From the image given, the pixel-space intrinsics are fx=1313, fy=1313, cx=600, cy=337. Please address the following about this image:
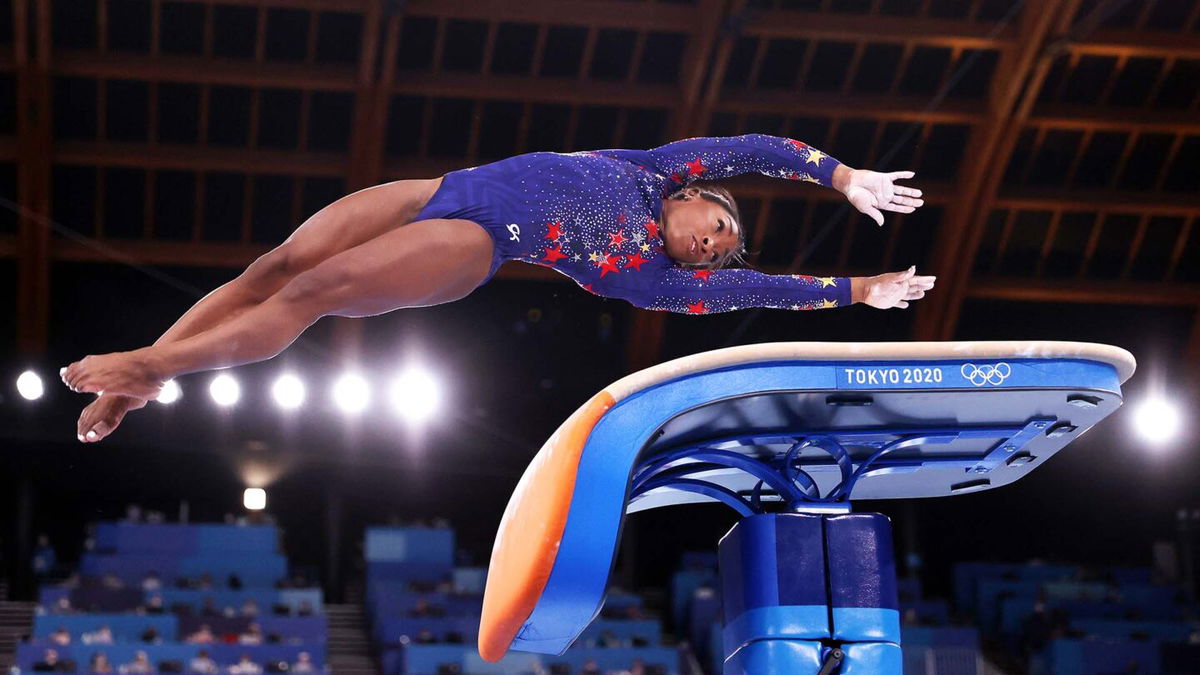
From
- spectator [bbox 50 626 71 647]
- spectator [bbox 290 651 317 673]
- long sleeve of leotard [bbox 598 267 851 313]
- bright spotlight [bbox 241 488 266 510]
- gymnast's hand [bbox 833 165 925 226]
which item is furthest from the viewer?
bright spotlight [bbox 241 488 266 510]

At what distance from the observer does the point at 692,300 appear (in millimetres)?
3344

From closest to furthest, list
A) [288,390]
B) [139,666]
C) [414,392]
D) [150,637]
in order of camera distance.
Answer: [139,666]
[150,637]
[288,390]
[414,392]

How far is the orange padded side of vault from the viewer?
2.53m

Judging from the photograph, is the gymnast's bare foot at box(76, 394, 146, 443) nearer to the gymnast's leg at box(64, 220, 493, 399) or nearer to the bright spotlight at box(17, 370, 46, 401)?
the gymnast's leg at box(64, 220, 493, 399)

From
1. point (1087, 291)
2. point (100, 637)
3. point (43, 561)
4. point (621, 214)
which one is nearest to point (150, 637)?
point (100, 637)

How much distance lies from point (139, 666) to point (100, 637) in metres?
0.73

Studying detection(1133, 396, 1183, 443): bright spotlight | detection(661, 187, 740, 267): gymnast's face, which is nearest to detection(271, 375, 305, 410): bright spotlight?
detection(1133, 396, 1183, 443): bright spotlight

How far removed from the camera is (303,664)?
10312mm

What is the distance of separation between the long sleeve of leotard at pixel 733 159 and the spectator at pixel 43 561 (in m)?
12.7

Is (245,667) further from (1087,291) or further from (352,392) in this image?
(1087,291)

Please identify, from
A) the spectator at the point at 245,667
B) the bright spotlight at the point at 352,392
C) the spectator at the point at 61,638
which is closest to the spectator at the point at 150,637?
the spectator at the point at 61,638

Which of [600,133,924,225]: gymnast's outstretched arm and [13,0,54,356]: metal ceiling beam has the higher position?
[13,0,54,356]: metal ceiling beam

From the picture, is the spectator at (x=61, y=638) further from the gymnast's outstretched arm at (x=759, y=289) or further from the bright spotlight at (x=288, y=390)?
the gymnast's outstretched arm at (x=759, y=289)

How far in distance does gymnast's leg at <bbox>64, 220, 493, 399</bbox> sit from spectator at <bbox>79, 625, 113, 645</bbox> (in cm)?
796
